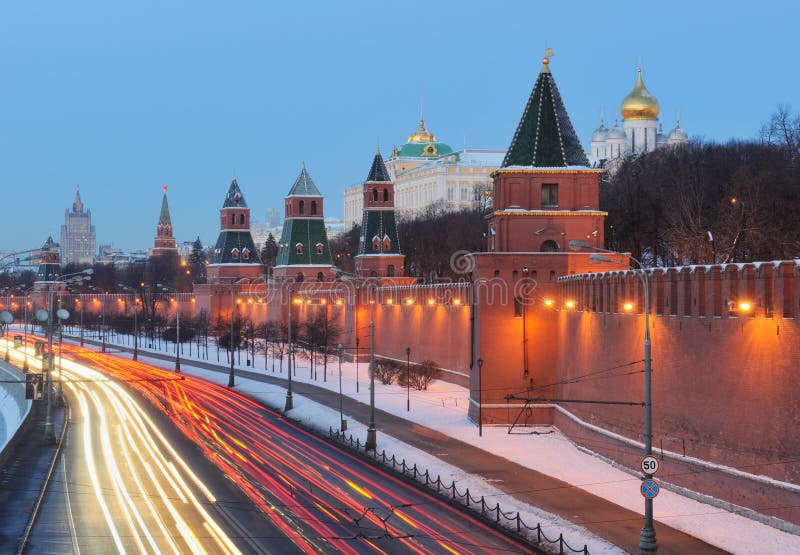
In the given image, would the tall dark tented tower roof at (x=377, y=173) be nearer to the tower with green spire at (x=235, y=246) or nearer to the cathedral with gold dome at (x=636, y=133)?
the tower with green spire at (x=235, y=246)

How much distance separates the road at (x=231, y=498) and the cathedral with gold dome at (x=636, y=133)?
292 feet

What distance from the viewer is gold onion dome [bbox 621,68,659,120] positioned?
5482 inches

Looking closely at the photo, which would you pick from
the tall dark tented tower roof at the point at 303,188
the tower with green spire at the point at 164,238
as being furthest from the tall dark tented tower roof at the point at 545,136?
the tower with green spire at the point at 164,238

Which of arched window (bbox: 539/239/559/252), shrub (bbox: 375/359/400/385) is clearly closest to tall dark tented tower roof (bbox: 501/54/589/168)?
arched window (bbox: 539/239/559/252)

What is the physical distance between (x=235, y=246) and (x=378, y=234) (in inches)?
1110

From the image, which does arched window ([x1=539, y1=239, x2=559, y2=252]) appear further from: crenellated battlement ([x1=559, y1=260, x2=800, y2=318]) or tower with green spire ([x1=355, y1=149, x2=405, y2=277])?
tower with green spire ([x1=355, y1=149, x2=405, y2=277])

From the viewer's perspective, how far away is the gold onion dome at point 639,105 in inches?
5482

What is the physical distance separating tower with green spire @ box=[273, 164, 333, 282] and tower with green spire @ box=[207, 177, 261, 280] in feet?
40.9

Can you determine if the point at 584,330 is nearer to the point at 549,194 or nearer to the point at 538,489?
the point at 549,194

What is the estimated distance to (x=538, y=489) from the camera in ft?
109

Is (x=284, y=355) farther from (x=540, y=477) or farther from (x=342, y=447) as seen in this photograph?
(x=540, y=477)

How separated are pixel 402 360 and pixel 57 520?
4538 centimetres

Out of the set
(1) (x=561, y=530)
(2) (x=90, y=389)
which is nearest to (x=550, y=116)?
(1) (x=561, y=530)

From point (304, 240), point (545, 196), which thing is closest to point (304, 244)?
point (304, 240)
